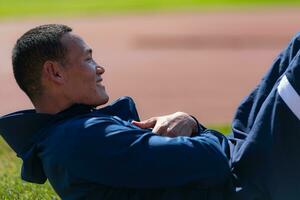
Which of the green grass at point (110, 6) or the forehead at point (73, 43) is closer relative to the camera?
the forehead at point (73, 43)

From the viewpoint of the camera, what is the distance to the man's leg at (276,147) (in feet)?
11.4

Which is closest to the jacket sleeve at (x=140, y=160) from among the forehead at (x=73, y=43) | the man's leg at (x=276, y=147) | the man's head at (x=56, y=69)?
the man's leg at (x=276, y=147)

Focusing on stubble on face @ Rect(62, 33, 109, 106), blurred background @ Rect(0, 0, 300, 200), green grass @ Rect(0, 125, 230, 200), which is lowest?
blurred background @ Rect(0, 0, 300, 200)

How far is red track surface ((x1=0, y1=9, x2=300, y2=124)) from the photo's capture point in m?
12.0

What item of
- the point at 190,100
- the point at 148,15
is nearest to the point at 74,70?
the point at 190,100

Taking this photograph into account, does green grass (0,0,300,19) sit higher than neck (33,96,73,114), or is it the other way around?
neck (33,96,73,114)

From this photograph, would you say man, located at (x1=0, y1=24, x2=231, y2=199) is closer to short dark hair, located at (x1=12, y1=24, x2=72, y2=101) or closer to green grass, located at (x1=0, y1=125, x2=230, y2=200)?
short dark hair, located at (x1=12, y1=24, x2=72, y2=101)

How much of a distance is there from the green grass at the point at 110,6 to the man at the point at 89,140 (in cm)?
2221

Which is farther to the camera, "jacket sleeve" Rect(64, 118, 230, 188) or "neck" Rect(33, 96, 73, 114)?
"neck" Rect(33, 96, 73, 114)

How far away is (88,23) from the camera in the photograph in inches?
925

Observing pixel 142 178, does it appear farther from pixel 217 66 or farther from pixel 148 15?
pixel 148 15

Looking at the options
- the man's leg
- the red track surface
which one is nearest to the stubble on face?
the man's leg

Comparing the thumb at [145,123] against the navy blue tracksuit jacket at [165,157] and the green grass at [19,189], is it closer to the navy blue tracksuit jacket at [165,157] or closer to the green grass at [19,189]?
the navy blue tracksuit jacket at [165,157]

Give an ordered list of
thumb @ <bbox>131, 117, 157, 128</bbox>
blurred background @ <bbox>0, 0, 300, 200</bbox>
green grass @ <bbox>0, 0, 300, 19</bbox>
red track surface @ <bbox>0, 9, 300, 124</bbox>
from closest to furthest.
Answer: thumb @ <bbox>131, 117, 157, 128</bbox> → blurred background @ <bbox>0, 0, 300, 200</bbox> → red track surface @ <bbox>0, 9, 300, 124</bbox> → green grass @ <bbox>0, 0, 300, 19</bbox>
